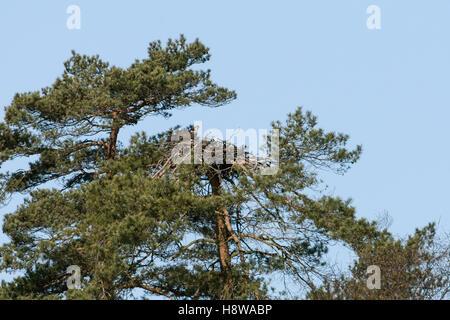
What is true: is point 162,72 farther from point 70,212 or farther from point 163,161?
point 70,212

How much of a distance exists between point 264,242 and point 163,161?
3.20m

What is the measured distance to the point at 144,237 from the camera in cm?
1834

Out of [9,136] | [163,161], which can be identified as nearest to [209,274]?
[163,161]

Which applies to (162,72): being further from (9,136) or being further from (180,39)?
(9,136)

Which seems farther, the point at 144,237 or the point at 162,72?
the point at 162,72

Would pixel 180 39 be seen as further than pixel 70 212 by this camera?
Yes

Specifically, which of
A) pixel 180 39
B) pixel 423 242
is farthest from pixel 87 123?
pixel 423 242

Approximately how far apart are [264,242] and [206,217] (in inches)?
55.3

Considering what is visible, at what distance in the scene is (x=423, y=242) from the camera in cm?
1930

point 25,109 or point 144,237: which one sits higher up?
point 25,109
